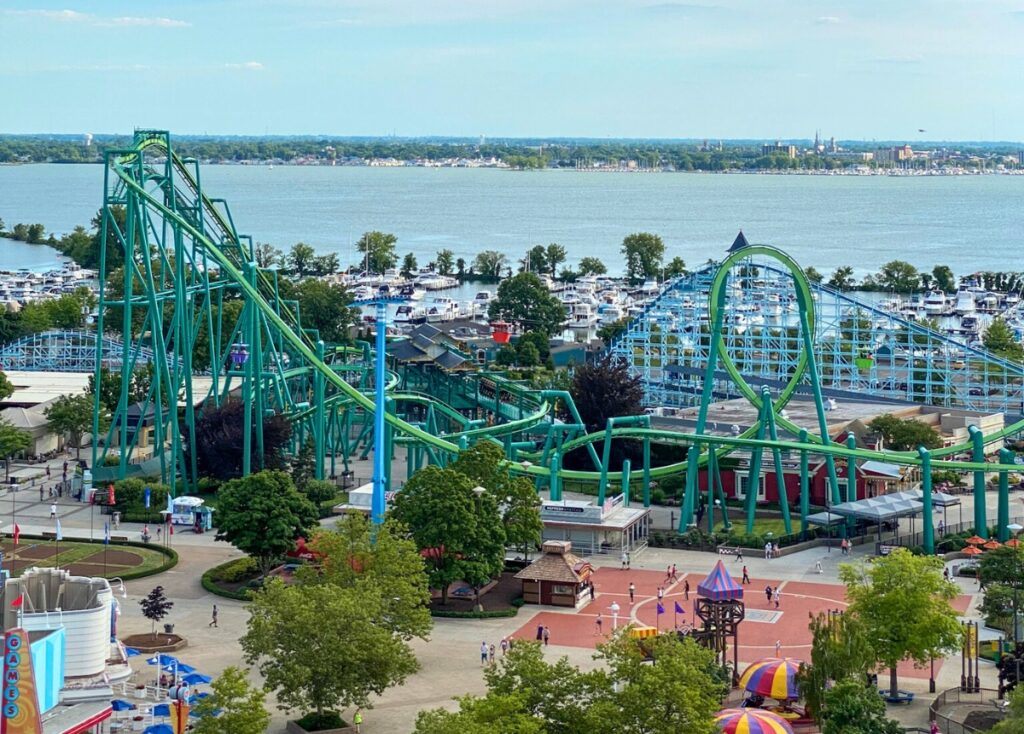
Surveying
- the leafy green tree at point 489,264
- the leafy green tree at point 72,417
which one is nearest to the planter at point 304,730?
the leafy green tree at point 72,417

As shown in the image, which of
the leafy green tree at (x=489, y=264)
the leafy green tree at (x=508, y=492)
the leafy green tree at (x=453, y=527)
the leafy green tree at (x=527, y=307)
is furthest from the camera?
the leafy green tree at (x=489, y=264)

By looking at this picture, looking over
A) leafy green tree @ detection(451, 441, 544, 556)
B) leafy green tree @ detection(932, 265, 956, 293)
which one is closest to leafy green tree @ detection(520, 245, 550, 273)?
leafy green tree @ detection(932, 265, 956, 293)

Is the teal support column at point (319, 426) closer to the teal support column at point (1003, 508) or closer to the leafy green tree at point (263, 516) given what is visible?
the leafy green tree at point (263, 516)

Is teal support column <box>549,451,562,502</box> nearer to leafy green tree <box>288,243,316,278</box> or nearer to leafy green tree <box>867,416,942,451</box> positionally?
leafy green tree <box>867,416,942,451</box>

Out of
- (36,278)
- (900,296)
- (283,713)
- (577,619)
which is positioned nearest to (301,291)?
(36,278)

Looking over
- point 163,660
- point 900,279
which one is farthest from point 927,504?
point 900,279

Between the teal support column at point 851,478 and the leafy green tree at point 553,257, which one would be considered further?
the leafy green tree at point 553,257

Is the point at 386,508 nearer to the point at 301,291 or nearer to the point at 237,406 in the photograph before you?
the point at 237,406
